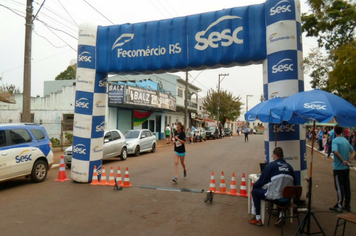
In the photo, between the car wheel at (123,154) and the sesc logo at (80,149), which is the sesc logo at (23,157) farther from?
the car wheel at (123,154)

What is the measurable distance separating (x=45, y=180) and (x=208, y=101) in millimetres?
47638

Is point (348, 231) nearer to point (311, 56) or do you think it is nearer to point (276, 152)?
point (276, 152)

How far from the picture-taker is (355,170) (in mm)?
11969

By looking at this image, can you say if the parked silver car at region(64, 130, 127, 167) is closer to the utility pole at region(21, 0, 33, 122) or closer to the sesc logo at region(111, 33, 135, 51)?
the utility pole at region(21, 0, 33, 122)

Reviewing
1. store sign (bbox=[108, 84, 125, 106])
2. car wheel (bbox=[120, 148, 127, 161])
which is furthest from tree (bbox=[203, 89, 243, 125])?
car wheel (bbox=[120, 148, 127, 161])

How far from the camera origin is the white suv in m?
7.70

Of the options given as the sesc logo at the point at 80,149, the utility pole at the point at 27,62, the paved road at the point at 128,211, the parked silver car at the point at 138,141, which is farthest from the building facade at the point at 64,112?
the paved road at the point at 128,211

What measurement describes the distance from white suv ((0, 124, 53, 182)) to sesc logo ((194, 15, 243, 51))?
5.90 m

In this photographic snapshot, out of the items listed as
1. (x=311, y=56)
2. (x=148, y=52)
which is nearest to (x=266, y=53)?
(x=148, y=52)

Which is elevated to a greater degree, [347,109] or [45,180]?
[347,109]

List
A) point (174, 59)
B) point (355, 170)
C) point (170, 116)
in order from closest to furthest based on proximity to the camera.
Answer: point (174, 59), point (355, 170), point (170, 116)

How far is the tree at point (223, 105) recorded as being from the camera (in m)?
54.2

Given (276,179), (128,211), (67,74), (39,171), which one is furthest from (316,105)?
(67,74)

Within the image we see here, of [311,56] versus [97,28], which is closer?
[97,28]
